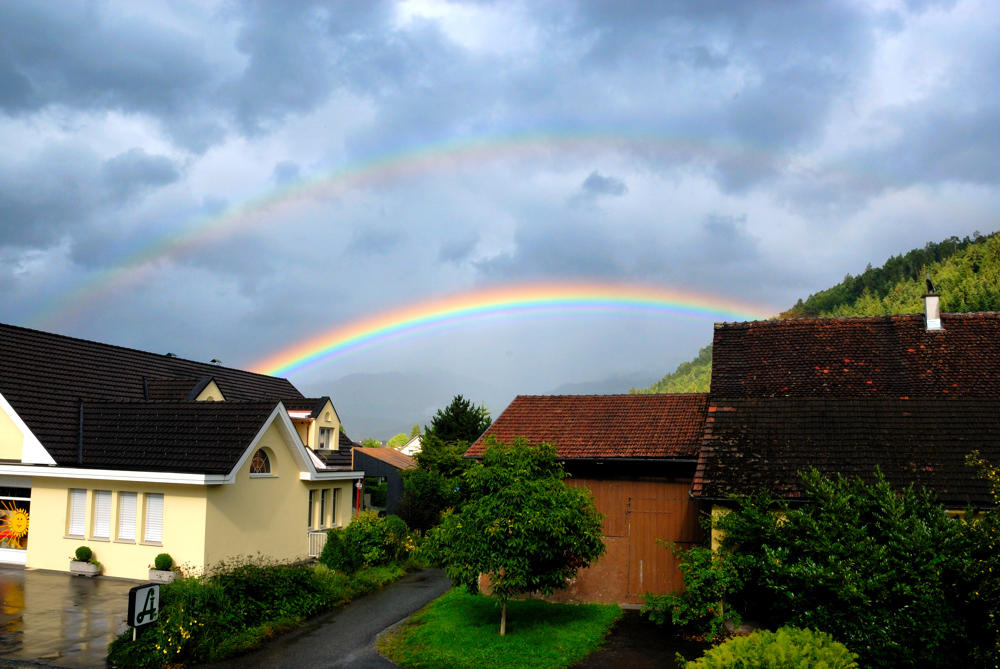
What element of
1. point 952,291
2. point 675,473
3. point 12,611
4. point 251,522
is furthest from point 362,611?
point 952,291

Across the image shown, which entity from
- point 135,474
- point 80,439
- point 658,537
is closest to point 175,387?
point 80,439

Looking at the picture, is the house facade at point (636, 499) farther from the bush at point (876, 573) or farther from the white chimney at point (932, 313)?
the white chimney at point (932, 313)

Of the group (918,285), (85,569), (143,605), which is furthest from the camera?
(918,285)

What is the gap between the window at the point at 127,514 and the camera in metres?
21.0

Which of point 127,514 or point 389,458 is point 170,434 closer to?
point 127,514

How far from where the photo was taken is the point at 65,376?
25.3 m

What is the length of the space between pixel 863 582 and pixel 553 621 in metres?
7.58

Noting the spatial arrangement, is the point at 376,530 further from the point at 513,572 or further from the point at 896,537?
the point at 896,537

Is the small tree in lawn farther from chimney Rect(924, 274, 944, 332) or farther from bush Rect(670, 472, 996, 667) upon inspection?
chimney Rect(924, 274, 944, 332)

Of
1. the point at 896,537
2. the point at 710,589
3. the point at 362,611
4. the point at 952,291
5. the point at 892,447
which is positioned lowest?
the point at 362,611

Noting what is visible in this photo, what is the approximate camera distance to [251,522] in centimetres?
2222

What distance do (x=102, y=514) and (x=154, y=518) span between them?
1969mm

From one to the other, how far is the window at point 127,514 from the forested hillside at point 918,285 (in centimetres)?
6161

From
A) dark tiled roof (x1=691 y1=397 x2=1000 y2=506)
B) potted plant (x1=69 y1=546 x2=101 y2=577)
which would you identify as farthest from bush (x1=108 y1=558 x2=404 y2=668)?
dark tiled roof (x1=691 y1=397 x2=1000 y2=506)
